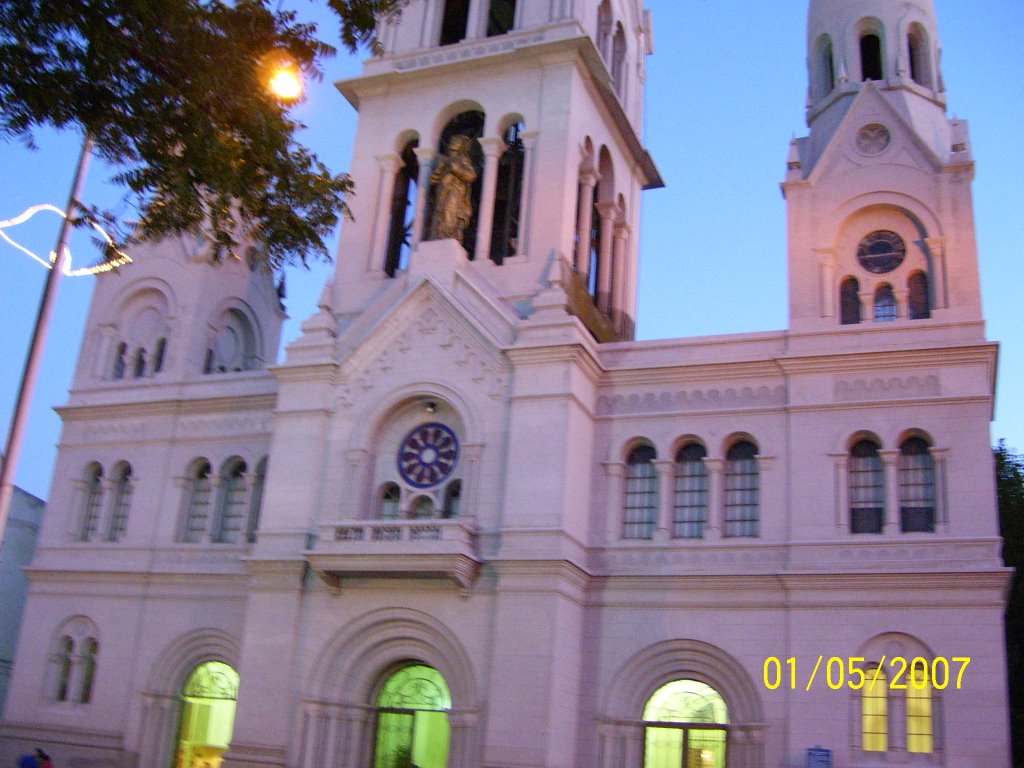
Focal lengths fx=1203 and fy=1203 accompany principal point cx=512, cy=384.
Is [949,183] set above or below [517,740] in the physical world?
above

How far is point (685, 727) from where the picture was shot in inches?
1072

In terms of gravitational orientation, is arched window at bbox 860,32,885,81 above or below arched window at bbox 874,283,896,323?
above

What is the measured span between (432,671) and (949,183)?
683 inches

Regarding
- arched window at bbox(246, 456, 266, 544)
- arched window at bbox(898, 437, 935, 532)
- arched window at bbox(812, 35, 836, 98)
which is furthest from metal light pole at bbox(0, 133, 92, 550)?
arched window at bbox(812, 35, 836, 98)

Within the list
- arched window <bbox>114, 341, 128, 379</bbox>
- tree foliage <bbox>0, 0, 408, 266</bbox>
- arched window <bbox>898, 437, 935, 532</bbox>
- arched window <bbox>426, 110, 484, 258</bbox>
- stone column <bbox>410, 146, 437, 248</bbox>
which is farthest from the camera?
arched window <bbox>114, 341, 128, 379</bbox>

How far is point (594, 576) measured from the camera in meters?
28.6

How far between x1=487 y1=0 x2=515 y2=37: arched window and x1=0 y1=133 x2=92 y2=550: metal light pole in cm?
2313

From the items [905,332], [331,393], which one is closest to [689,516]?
[905,332]

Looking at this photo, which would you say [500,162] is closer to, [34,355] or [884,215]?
[884,215]

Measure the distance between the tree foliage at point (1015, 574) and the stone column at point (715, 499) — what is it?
10.6 meters

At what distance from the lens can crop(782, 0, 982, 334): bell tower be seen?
28969mm

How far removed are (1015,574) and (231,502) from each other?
2334 centimetres

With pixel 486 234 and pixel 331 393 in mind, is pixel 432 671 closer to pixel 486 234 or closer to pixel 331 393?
pixel 331 393

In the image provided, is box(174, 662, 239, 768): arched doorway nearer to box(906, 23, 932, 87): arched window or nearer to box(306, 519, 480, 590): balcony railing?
box(306, 519, 480, 590): balcony railing
